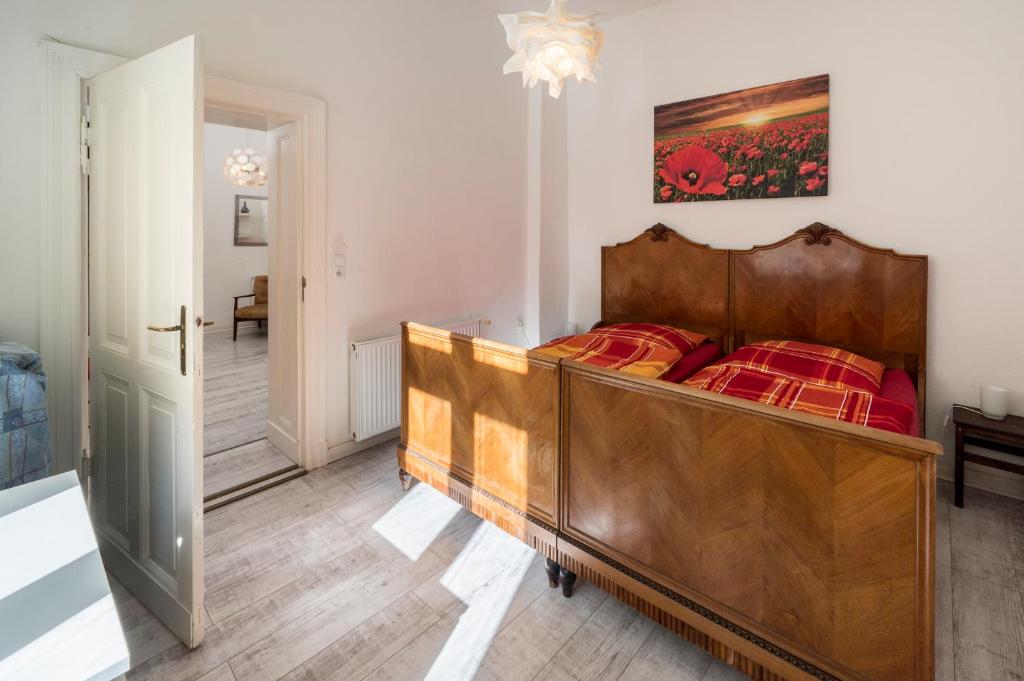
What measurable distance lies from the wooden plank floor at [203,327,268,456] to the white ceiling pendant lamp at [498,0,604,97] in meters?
2.93

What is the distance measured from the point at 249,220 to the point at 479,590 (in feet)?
23.8

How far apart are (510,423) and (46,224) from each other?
204cm

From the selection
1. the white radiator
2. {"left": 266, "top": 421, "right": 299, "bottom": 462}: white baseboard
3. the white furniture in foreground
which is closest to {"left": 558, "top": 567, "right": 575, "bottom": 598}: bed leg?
the white furniture in foreground

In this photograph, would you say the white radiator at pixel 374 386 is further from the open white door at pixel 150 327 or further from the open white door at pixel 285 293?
the open white door at pixel 150 327

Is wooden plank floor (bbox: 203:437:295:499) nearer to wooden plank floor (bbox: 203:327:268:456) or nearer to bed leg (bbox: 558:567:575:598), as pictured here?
wooden plank floor (bbox: 203:327:268:456)

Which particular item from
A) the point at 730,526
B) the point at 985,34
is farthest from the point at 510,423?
the point at 985,34

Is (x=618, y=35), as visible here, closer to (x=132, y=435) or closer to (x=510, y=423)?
(x=510, y=423)

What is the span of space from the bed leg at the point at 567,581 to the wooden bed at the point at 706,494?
0.07 metres

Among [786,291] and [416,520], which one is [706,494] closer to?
[416,520]

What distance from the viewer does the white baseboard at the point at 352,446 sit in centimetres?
306

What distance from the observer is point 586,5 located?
3.63m

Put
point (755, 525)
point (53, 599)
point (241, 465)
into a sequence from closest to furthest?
point (53, 599) → point (755, 525) → point (241, 465)

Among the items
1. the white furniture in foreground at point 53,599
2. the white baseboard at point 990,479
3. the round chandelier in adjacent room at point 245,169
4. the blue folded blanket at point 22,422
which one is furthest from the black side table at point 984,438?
the round chandelier in adjacent room at point 245,169

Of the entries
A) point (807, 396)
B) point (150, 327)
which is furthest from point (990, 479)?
point (150, 327)
